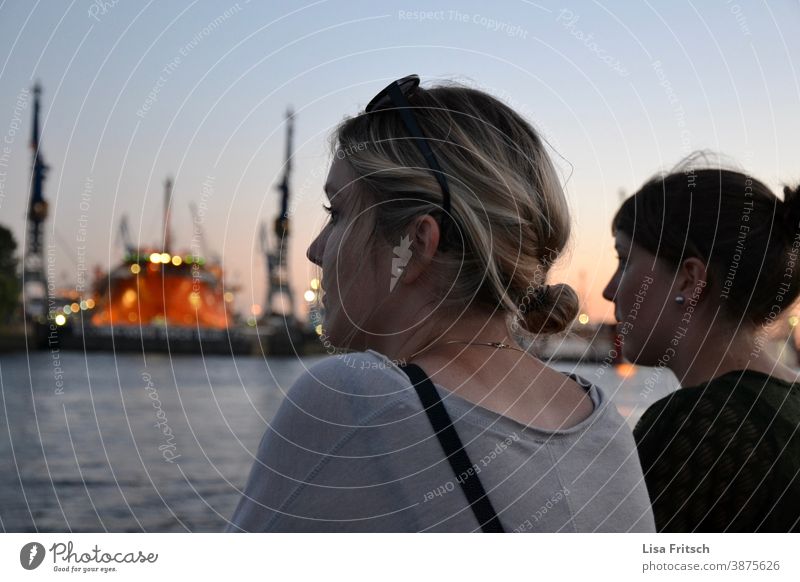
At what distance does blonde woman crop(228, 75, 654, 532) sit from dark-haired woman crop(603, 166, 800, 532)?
2.20 feet

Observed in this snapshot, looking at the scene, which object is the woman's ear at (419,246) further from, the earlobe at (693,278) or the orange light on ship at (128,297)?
the orange light on ship at (128,297)

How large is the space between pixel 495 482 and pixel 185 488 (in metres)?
13.7

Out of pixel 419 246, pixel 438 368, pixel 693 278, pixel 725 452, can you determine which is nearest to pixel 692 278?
pixel 693 278

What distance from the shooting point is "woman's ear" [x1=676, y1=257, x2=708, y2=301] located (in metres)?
2.42

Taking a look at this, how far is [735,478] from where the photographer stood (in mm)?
2268

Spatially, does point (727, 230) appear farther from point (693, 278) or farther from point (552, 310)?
point (552, 310)

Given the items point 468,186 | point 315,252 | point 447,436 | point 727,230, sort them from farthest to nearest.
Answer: point 727,230 → point 315,252 → point 468,186 → point 447,436

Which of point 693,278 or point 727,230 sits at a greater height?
point 727,230

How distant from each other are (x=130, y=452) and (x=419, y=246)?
18.6 m

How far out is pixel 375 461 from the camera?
1.31 m

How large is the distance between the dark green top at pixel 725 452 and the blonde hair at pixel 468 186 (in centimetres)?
88

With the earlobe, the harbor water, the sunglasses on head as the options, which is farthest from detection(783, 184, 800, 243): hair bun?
the sunglasses on head

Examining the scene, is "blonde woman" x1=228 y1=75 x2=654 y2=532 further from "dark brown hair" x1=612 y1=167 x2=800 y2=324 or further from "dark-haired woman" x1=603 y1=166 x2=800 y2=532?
"dark brown hair" x1=612 y1=167 x2=800 y2=324
